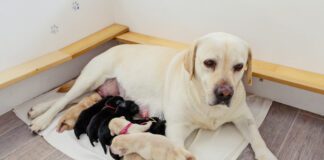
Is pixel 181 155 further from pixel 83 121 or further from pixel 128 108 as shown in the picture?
pixel 83 121

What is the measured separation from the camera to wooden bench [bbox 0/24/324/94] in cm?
210

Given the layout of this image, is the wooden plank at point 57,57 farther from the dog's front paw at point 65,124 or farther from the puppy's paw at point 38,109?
the dog's front paw at point 65,124

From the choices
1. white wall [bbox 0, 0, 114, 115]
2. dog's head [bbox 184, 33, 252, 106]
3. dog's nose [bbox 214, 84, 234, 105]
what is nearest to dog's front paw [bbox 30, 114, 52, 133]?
white wall [bbox 0, 0, 114, 115]

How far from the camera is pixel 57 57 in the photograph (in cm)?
251

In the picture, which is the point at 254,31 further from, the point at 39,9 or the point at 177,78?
the point at 39,9

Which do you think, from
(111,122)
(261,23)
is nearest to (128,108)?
(111,122)

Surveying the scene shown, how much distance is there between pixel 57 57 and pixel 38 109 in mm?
457

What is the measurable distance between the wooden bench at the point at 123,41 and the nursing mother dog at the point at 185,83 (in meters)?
0.28

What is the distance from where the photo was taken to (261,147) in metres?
1.90

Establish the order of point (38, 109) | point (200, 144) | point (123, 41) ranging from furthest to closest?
point (123, 41) < point (38, 109) < point (200, 144)

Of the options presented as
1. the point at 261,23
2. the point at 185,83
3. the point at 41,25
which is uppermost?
the point at 41,25

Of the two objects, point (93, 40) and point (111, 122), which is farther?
point (93, 40)

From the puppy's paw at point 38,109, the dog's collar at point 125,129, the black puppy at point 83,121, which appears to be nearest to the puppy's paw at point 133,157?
the dog's collar at point 125,129

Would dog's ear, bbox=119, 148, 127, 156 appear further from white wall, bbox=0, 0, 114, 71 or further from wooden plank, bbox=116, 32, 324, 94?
white wall, bbox=0, 0, 114, 71
